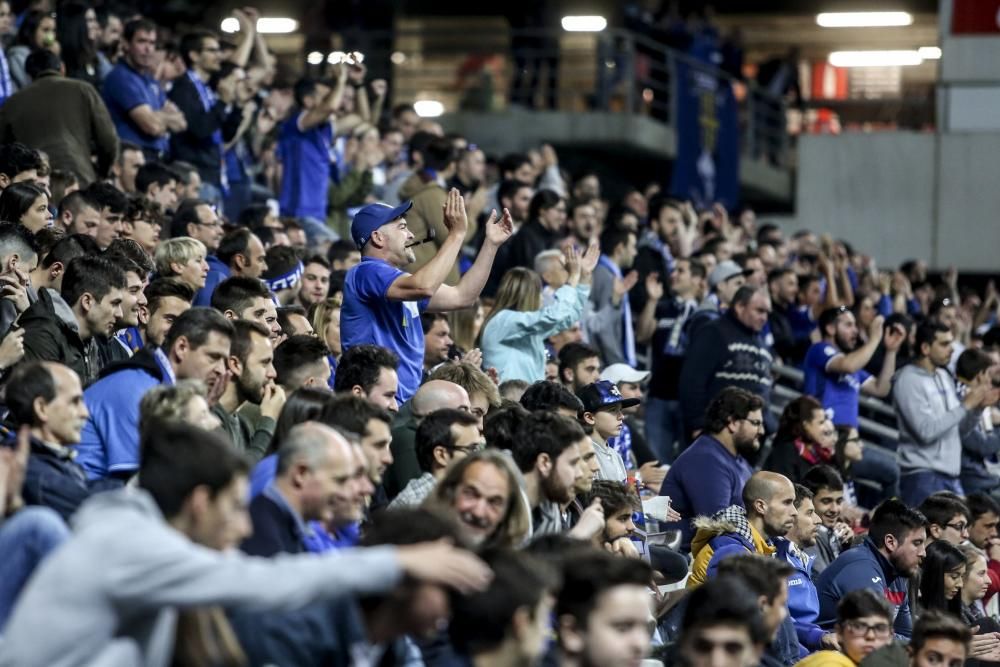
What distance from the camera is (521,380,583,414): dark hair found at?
27.7 ft

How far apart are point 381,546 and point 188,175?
7.63 metres

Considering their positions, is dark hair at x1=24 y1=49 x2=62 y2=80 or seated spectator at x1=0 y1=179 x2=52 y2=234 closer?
seated spectator at x1=0 y1=179 x2=52 y2=234

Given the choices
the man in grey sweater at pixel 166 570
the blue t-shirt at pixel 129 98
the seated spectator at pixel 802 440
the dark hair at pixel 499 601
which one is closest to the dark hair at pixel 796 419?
the seated spectator at pixel 802 440

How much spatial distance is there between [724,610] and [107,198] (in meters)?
5.28

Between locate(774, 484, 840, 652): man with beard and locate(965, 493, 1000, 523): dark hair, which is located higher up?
locate(774, 484, 840, 652): man with beard

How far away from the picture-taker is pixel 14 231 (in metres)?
7.91

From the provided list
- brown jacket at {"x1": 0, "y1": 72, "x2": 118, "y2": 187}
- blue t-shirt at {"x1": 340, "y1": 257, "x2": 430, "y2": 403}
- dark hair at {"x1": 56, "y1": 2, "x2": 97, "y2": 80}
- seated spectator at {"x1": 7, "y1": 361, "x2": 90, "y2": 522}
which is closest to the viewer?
seated spectator at {"x1": 7, "y1": 361, "x2": 90, "y2": 522}

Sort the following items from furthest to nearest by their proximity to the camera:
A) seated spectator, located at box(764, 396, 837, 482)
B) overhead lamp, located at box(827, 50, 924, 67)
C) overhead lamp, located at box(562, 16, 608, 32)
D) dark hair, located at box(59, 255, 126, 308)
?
overhead lamp, located at box(827, 50, 924, 67) < overhead lamp, located at box(562, 16, 608, 32) < seated spectator, located at box(764, 396, 837, 482) < dark hair, located at box(59, 255, 126, 308)

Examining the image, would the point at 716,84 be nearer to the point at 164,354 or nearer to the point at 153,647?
the point at 164,354

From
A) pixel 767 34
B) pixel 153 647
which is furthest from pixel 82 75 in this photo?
pixel 767 34

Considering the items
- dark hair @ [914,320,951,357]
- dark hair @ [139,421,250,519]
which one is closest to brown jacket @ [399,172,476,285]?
dark hair @ [914,320,951,357]

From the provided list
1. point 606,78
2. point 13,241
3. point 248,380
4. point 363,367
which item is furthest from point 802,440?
point 606,78

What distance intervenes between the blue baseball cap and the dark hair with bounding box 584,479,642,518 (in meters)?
1.60

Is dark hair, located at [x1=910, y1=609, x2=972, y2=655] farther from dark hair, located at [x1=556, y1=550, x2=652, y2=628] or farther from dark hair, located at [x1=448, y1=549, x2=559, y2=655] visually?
dark hair, located at [x1=448, y1=549, x2=559, y2=655]
